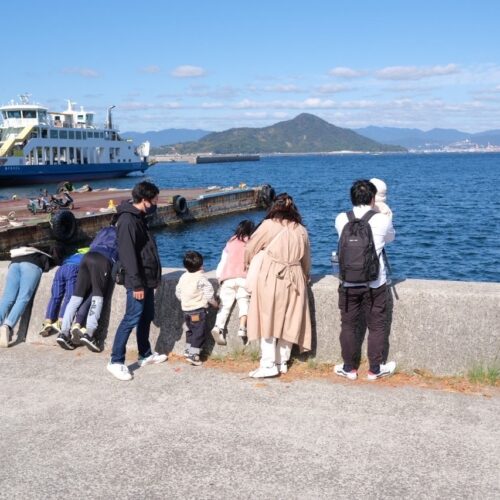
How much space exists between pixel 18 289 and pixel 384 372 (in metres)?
3.37

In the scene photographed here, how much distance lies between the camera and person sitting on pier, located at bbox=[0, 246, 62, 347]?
5.63 metres

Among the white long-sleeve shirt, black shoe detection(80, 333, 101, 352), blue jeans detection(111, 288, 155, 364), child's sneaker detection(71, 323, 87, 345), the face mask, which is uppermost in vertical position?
the face mask

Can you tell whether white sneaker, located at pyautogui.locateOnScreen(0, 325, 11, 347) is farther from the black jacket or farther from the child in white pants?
the child in white pants

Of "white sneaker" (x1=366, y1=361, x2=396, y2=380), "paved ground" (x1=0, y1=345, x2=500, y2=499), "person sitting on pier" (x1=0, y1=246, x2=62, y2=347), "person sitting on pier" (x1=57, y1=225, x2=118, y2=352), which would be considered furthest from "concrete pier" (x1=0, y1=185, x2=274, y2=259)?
"paved ground" (x1=0, y1=345, x2=500, y2=499)

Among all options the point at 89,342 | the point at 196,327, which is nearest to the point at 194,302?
the point at 196,327

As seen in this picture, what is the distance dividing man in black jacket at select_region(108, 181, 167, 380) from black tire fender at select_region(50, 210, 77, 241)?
16.8 metres

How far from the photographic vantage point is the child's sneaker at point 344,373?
460 centimetres

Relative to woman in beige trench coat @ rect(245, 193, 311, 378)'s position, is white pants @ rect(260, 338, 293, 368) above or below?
below

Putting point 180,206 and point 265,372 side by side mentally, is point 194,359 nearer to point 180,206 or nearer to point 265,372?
point 265,372

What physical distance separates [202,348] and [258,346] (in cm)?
48

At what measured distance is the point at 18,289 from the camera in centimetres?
571

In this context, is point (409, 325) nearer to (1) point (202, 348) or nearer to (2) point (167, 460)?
(1) point (202, 348)

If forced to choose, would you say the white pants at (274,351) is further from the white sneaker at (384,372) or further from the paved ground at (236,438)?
the white sneaker at (384,372)

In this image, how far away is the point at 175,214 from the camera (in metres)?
30.9
